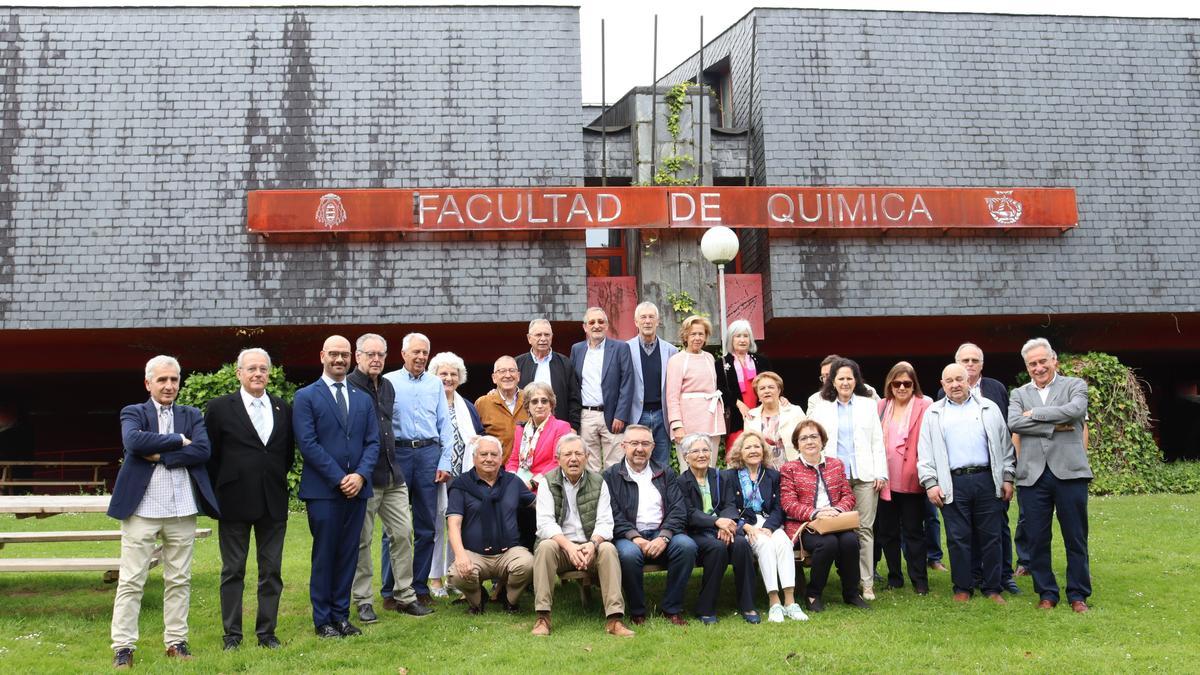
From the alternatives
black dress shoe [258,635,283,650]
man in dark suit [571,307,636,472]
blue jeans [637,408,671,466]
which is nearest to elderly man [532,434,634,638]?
man in dark suit [571,307,636,472]

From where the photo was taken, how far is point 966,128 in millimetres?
13977

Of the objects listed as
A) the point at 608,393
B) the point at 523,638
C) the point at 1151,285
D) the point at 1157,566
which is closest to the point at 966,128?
the point at 1151,285

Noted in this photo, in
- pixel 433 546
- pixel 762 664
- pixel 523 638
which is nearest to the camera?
pixel 762 664

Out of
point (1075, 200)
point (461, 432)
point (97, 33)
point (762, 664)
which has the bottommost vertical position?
point (762, 664)

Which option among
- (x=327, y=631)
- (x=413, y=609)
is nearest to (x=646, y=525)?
(x=413, y=609)

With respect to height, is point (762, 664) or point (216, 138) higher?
point (216, 138)

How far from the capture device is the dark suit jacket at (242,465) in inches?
231

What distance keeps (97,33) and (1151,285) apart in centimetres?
1523

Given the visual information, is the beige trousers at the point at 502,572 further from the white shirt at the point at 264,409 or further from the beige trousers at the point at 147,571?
the beige trousers at the point at 147,571

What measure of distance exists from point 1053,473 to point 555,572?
3.48 metres

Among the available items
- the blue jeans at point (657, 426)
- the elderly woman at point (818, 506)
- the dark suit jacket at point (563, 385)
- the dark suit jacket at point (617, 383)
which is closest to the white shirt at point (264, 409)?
the dark suit jacket at point (563, 385)

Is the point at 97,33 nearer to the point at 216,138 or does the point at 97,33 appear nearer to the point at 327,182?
the point at 216,138

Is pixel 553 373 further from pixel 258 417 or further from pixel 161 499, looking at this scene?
pixel 161 499

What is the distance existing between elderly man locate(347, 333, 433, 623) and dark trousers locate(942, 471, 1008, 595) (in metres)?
3.77
